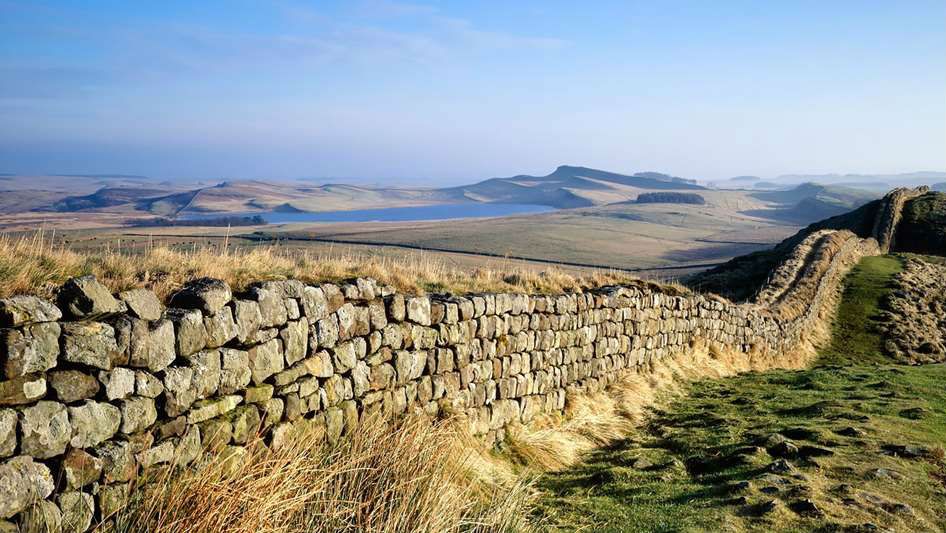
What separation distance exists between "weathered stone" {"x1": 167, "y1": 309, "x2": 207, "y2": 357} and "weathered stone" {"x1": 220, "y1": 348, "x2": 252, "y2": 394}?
263mm

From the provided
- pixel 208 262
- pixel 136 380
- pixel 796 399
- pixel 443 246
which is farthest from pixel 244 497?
pixel 443 246

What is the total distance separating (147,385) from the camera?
542 cm

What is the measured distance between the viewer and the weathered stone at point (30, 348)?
4570 millimetres

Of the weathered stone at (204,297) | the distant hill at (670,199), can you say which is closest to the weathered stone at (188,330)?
the weathered stone at (204,297)

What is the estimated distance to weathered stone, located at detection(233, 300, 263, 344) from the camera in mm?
6387

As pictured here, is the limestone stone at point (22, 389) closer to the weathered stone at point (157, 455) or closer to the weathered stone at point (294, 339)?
the weathered stone at point (157, 455)

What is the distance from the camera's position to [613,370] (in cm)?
→ 1338

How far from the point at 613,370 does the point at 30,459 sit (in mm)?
10405

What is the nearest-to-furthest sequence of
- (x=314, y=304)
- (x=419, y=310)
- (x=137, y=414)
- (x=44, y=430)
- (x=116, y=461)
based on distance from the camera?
1. (x=44, y=430)
2. (x=116, y=461)
3. (x=137, y=414)
4. (x=314, y=304)
5. (x=419, y=310)

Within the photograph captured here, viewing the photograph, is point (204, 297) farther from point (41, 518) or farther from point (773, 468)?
point (773, 468)

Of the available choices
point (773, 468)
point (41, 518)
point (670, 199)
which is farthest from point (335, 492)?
point (670, 199)

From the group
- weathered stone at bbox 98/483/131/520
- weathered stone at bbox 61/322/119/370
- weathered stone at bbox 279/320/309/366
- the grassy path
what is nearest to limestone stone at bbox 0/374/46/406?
weathered stone at bbox 61/322/119/370

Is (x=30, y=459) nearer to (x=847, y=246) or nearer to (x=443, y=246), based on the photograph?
(x=847, y=246)

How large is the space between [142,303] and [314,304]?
1.99 meters
